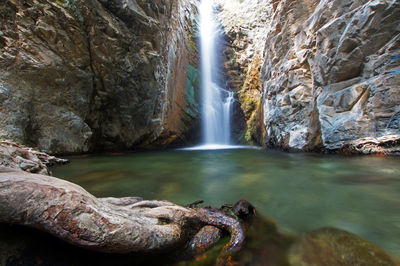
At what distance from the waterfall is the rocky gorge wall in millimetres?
6173

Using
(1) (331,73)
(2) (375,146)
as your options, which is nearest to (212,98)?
(1) (331,73)

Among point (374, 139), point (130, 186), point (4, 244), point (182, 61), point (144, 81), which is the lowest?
point (130, 186)

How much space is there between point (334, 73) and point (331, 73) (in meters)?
0.14

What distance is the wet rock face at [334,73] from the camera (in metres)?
6.55

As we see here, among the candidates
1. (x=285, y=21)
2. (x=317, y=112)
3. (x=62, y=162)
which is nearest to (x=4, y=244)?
(x=62, y=162)

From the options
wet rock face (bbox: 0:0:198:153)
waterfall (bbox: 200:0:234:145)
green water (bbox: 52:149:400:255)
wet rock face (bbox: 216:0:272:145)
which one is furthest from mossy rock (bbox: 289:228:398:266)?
waterfall (bbox: 200:0:234:145)

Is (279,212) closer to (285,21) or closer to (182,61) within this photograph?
(285,21)

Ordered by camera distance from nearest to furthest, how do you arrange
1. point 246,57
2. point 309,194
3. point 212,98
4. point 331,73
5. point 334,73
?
point 309,194 < point 334,73 < point 331,73 < point 212,98 < point 246,57

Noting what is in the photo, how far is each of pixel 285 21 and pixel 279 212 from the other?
12.7 m

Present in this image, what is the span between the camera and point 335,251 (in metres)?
1.55

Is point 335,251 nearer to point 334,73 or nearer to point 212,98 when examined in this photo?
point 334,73

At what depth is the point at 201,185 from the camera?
397 centimetres

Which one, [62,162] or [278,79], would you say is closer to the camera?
[62,162]

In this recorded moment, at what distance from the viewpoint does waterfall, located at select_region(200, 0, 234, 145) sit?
18.4m
